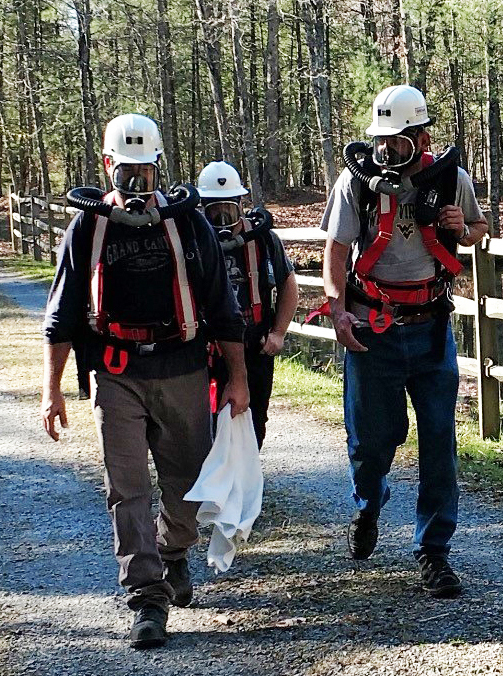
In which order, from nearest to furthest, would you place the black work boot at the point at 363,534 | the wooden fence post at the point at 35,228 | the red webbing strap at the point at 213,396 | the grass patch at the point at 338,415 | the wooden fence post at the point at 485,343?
the black work boot at the point at 363,534, the red webbing strap at the point at 213,396, the grass patch at the point at 338,415, the wooden fence post at the point at 485,343, the wooden fence post at the point at 35,228

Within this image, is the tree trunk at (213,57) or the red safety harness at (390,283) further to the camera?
the tree trunk at (213,57)

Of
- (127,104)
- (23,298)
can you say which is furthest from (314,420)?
(127,104)

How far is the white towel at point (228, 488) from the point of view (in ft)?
13.0

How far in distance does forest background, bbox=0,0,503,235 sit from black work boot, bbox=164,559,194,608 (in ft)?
47.5

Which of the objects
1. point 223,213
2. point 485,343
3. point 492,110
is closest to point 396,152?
point 223,213

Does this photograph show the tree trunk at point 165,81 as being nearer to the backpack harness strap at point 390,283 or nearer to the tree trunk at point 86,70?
the tree trunk at point 86,70

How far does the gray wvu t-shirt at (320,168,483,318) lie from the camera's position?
419 cm

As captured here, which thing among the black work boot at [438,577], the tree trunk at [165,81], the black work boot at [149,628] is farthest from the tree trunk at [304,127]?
the black work boot at [149,628]

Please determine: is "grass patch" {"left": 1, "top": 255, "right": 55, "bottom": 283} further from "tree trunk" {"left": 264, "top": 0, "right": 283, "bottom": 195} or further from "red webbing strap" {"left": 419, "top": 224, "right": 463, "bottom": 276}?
"red webbing strap" {"left": 419, "top": 224, "right": 463, "bottom": 276}

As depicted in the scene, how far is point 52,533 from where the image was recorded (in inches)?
219

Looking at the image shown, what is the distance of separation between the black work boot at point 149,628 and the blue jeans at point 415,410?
1115 mm

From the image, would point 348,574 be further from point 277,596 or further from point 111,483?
point 111,483

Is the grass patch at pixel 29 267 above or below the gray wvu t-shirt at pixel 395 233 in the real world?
below

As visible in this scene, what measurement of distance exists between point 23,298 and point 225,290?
12976mm
